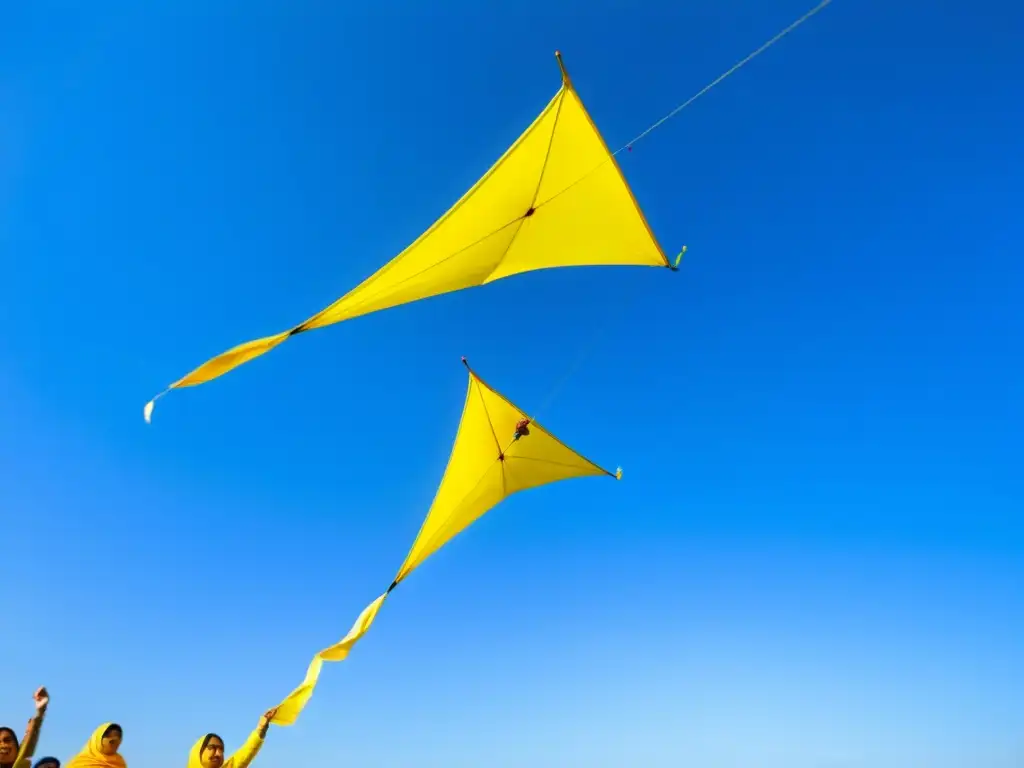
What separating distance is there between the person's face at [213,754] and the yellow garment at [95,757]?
0.55 metres

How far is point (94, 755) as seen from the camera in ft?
12.5

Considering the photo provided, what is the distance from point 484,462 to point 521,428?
40.4 inches

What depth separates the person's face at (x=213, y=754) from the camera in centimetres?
385

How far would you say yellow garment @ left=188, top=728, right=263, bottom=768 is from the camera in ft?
12.8

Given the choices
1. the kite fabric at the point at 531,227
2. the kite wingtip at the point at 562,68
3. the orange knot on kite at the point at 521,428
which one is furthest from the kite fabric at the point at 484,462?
the kite wingtip at the point at 562,68

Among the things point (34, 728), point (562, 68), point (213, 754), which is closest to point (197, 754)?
point (213, 754)

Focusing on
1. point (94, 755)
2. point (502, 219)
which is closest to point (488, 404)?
point (502, 219)

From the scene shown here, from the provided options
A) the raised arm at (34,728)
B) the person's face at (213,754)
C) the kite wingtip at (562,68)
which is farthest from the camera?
the kite wingtip at (562,68)

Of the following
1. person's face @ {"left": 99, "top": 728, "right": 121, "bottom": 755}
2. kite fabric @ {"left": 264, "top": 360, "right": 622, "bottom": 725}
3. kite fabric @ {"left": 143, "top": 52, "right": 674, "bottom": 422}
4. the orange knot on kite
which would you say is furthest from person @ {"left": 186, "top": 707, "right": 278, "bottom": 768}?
the orange knot on kite

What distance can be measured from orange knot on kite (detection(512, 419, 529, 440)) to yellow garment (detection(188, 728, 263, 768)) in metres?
6.42

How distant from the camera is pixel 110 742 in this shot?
12.7 ft

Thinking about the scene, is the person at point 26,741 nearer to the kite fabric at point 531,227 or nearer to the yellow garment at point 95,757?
the yellow garment at point 95,757

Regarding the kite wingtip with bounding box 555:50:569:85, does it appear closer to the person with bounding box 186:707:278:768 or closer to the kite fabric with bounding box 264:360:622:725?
the kite fabric with bounding box 264:360:622:725

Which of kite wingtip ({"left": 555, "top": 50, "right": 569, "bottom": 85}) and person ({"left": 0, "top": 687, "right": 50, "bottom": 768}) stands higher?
kite wingtip ({"left": 555, "top": 50, "right": 569, "bottom": 85})
